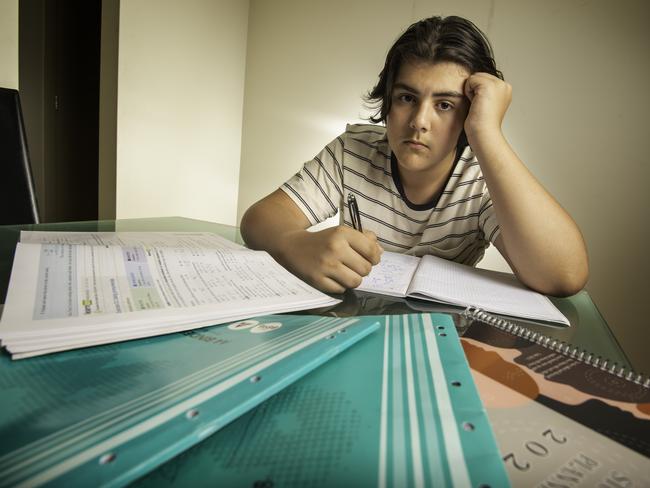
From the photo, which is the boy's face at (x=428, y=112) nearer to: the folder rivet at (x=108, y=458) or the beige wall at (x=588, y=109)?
the folder rivet at (x=108, y=458)

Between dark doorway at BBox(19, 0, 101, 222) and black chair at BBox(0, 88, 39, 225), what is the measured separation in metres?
1.73

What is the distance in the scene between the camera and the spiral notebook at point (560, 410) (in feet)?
0.69

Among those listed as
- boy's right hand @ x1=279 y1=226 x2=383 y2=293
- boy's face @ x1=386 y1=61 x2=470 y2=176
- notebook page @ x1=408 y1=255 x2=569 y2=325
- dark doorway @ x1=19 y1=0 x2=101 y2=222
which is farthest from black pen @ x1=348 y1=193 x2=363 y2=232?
dark doorway @ x1=19 y1=0 x2=101 y2=222

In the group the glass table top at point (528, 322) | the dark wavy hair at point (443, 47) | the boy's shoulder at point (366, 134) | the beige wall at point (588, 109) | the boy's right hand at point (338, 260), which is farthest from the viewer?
the beige wall at point (588, 109)

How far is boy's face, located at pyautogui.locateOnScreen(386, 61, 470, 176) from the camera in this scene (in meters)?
0.83

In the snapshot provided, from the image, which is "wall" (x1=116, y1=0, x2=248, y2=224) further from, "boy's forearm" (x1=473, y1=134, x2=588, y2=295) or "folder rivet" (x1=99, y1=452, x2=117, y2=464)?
"folder rivet" (x1=99, y1=452, x2=117, y2=464)

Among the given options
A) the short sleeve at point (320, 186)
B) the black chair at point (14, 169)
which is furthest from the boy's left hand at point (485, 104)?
the black chair at point (14, 169)

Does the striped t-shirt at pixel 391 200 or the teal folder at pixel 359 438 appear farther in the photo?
the striped t-shirt at pixel 391 200

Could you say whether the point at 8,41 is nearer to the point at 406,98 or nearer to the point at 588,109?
the point at 406,98

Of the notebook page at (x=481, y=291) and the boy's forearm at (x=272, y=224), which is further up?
the boy's forearm at (x=272, y=224)

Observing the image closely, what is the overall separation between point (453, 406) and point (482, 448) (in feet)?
0.13

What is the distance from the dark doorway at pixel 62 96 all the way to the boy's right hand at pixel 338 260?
253cm

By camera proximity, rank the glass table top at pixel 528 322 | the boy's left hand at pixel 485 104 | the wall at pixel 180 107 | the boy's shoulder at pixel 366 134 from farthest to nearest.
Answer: the wall at pixel 180 107 < the boy's shoulder at pixel 366 134 < the boy's left hand at pixel 485 104 < the glass table top at pixel 528 322

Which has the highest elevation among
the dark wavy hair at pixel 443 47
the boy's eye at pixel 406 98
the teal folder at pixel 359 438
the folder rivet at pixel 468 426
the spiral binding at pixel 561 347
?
the dark wavy hair at pixel 443 47
